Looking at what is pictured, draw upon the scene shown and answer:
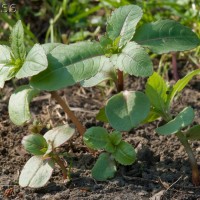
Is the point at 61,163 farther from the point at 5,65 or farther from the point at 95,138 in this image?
the point at 5,65

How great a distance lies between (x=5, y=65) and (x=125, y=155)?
1.56 ft

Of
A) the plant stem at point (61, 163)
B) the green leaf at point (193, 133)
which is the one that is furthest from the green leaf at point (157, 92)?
the plant stem at point (61, 163)

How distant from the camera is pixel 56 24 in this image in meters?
2.94

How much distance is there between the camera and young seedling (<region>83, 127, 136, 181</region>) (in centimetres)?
184

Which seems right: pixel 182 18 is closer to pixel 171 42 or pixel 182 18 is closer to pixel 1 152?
pixel 171 42

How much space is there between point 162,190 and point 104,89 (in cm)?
73

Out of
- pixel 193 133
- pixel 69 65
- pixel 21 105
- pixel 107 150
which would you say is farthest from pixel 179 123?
pixel 21 105

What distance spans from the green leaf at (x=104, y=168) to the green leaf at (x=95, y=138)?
0.05 metres

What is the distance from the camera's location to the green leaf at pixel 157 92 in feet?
6.22

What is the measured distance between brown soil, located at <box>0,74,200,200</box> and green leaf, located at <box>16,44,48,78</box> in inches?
14.9

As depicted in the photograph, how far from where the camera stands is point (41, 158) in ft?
6.22

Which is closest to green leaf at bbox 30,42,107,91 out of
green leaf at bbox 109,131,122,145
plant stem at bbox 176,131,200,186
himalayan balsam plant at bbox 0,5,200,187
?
himalayan balsam plant at bbox 0,5,200,187

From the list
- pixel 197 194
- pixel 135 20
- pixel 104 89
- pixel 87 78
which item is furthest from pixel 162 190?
pixel 104 89

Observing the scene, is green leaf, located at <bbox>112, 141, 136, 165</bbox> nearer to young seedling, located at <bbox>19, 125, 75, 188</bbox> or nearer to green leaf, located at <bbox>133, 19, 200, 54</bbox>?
young seedling, located at <bbox>19, 125, 75, 188</bbox>
